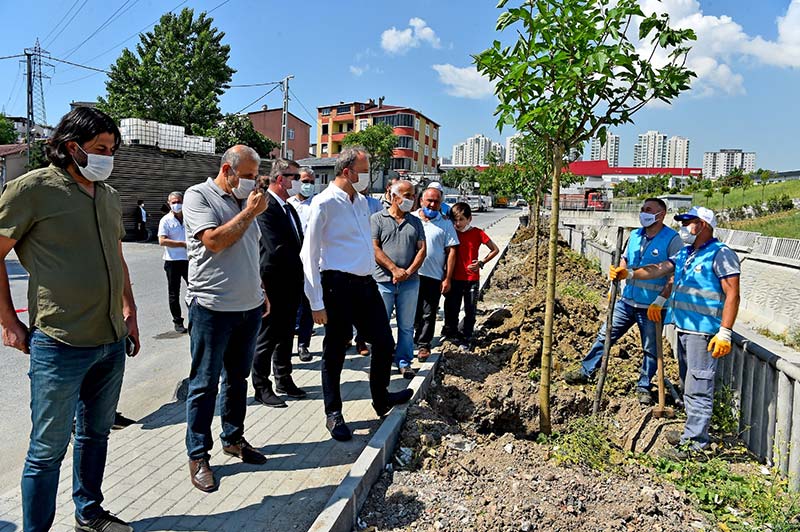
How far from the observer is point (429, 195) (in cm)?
652

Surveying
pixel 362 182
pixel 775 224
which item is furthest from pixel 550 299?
pixel 775 224

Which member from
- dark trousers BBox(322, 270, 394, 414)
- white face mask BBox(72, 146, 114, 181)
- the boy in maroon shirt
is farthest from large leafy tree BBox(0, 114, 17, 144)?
white face mask BBox(72, 146, 114, 181)

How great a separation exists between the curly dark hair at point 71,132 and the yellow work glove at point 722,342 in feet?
13.6

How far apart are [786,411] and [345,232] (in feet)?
10.5

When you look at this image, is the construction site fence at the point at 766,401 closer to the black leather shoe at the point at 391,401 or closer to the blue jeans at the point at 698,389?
the blue jeans at the point at 698,389

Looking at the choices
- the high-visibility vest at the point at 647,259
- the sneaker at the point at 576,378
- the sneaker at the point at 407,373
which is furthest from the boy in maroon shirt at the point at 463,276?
the high-visibility vest at the point at 647,259

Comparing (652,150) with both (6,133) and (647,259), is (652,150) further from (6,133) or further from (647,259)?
(647,259)

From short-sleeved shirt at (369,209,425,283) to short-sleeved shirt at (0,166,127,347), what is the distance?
116 inches

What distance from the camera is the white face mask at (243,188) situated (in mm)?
3420

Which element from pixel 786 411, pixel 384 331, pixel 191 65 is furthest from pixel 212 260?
pixel 191 65

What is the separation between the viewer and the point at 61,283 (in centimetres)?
255

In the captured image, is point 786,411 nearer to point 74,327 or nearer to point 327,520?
point 327,520

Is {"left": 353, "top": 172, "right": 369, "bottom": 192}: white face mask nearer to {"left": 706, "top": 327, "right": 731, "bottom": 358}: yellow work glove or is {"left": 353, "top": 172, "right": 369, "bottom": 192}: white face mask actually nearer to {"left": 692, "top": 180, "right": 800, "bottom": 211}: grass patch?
{"left": 706, "top": 327, "right": 731, "bottom": 358}: yellow work glove

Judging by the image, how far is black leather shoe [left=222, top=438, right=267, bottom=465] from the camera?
3758 millimetres
